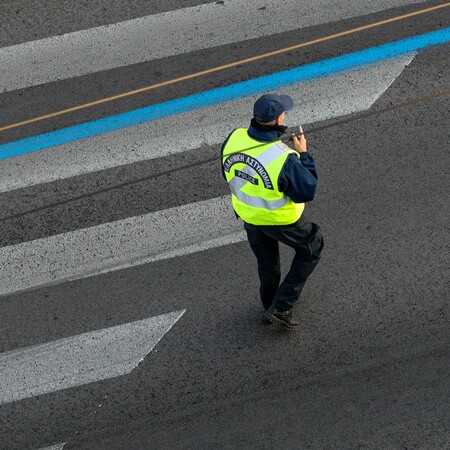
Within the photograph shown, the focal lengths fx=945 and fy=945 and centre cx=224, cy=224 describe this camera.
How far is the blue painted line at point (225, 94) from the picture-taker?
934 cm

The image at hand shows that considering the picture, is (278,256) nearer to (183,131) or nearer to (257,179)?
(257,179)

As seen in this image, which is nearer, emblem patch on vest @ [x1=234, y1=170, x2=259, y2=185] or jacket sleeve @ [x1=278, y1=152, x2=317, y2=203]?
jacket sleeve @ [x1=278, y1=152, x2=317, y2=203]

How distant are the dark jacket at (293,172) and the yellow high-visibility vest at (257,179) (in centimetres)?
4

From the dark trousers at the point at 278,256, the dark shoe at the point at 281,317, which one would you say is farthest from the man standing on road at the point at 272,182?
the dark shoe at the point at 281,317

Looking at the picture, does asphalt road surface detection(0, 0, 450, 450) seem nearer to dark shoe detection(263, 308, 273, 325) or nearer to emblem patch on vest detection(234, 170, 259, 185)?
dark shoe detection(263, 308, 273, 325)

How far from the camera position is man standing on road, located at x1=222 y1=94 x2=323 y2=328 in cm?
645

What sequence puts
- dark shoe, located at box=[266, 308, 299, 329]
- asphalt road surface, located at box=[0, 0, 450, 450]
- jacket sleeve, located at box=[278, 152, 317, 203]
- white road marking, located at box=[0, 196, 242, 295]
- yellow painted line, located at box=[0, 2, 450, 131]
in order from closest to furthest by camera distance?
jacket sleeve, located at box=[278, 152, 317, 203] → asphalt road surface, located at box=[0, 0, 450, 450] → dark shoe, located at box=[266, 308, 299, 329] → white road marking, located at box=[0, 196, 242, 295] → yellow painted line, located at box=[0, 2, 450, 131]

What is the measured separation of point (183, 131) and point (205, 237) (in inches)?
53.4

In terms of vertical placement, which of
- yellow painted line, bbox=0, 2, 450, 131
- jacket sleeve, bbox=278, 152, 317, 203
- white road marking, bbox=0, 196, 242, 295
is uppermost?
jacket sleeve, bbox=278, 152, 317, 203

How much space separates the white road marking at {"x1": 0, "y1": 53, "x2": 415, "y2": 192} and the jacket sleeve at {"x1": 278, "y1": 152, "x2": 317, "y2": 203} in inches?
104

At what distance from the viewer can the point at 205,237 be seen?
8.31 metres

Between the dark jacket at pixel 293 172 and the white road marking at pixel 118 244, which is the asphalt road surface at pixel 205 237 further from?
the dark jacket at pixel 293 172

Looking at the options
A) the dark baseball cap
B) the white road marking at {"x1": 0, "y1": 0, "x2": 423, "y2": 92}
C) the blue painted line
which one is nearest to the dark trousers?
the dark baseball cap

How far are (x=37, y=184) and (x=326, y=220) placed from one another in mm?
2765
